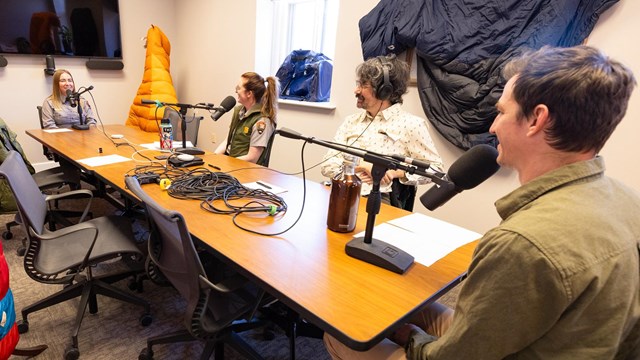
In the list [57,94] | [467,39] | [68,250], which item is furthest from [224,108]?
[57,94]

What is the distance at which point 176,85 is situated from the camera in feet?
16.7

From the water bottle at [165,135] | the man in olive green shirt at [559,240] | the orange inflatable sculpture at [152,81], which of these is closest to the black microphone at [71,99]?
the orange inflatable sculpture at [152,81]

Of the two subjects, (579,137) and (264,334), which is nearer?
(579,137)

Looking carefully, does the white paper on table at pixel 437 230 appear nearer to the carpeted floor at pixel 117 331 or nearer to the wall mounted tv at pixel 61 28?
the carpeted floor at pixel 117 331

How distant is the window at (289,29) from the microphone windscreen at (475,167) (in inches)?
111

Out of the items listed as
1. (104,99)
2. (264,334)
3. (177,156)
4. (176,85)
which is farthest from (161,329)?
(176,85)

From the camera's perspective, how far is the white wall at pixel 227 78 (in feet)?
6.15

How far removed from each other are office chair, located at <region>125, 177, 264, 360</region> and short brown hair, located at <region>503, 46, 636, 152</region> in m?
0.93

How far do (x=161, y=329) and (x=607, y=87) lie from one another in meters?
1.97

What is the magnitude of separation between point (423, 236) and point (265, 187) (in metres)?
0.81

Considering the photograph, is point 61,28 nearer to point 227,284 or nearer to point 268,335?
point 268,335

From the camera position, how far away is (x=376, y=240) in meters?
1.15

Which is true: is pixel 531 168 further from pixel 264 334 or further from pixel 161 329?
pixel 161 329

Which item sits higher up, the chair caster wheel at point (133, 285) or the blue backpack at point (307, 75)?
the blue backpack at point (307, 75)
